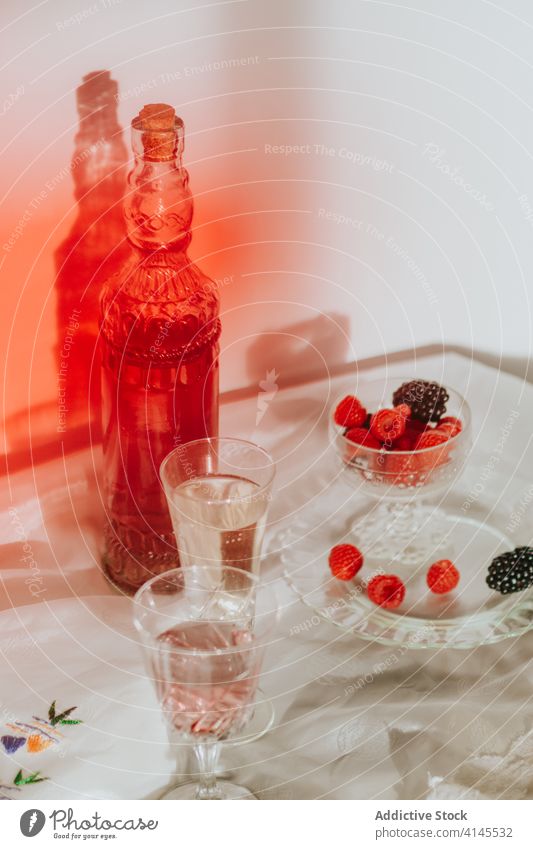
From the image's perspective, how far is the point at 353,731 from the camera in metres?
0.48

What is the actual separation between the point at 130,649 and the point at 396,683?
0.42 feet

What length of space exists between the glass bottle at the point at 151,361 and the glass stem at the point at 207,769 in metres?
0.13

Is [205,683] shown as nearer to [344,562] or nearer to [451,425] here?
[344,562]

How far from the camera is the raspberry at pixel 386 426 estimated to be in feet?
1.95

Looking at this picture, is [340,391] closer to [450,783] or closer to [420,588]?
[420,588]

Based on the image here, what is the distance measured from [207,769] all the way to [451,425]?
0.24m

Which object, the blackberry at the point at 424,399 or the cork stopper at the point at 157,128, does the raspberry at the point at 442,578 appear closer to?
the blackberry at the point at 424,399

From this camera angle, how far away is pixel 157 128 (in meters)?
0.49

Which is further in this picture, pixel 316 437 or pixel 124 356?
pixel 316 437

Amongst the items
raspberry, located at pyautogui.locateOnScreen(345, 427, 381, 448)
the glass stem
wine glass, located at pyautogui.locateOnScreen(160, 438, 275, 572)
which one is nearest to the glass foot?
the glass stem

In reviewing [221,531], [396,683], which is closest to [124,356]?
[221,531]

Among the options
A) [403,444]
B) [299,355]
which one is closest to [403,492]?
[403,444]

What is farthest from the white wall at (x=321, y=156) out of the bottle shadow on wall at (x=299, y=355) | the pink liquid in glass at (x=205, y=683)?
the pink liquid in glass at (x=205, y=683)

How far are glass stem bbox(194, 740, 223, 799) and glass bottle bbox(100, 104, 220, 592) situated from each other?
0.41 ft
